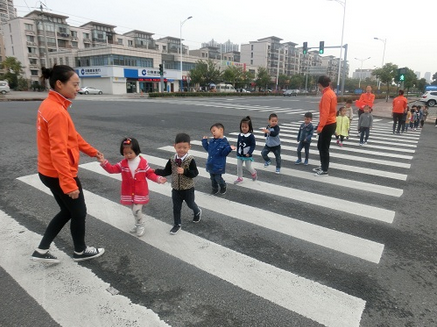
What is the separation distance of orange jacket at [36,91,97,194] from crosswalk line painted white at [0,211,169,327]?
0.87 m

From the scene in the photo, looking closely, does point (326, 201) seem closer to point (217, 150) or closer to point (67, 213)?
point (217, 150)

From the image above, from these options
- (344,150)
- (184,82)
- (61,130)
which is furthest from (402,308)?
(184,82)

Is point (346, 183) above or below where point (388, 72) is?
below

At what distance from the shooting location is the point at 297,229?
3801 mm

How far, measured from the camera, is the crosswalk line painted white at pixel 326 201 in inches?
171

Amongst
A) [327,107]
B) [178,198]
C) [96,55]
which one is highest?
[96,55]

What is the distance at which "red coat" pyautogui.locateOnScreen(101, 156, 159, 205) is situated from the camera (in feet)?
11.1

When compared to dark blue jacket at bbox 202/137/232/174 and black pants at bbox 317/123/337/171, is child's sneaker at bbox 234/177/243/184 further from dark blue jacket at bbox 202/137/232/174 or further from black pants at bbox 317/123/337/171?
black pants at bbox 317/123/337/171

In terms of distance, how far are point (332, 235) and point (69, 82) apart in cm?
339

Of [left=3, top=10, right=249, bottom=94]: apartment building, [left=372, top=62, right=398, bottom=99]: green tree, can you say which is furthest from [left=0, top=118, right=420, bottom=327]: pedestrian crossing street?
[left=372, top=62, right=398, bottom=99]: green tree

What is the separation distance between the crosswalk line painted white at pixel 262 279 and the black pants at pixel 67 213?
0.79 m

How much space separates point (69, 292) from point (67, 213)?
745 mm

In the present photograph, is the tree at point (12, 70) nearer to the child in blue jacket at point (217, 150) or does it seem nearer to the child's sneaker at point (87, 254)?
the child in blue jacket at point (217, 150)

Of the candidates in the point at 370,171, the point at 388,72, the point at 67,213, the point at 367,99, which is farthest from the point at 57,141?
the point at 388,72
